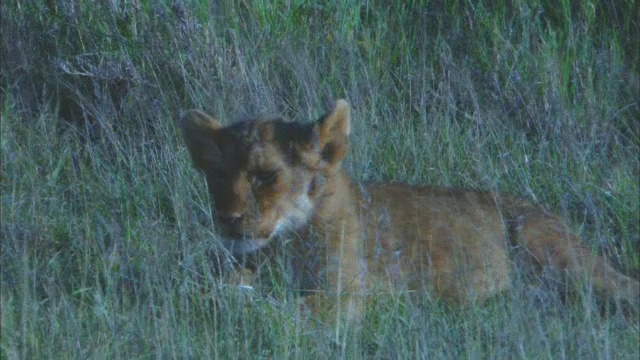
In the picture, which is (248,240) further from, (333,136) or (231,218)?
(333,136)

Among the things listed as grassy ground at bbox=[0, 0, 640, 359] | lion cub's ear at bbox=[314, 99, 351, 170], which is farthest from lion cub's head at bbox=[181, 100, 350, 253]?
grassy ground at bbox=[0, 0, 640, 359]

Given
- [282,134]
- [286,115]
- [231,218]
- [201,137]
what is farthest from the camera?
[286,115]

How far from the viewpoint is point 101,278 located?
5.51 m

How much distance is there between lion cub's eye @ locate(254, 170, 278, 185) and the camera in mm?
5240

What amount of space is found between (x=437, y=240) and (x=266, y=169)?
2.96ft

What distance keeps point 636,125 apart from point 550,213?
4.10 ft

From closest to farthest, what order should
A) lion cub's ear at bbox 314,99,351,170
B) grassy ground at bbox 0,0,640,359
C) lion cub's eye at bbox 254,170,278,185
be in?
1. grassy ground at bbox 0,0,640,359
2. lion cub's eye at bbox 254,170,278,185
3. lion cub's ear at bbox 314,99,351,170

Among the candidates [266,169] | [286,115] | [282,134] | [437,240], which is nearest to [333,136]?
[282,134]

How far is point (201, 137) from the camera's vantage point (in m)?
5.60

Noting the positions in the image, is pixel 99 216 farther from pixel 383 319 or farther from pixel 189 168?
pixel 383 319

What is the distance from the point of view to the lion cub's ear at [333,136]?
541 cm

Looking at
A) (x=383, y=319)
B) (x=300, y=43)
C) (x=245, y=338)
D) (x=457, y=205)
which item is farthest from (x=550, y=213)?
(x=300, y=43)

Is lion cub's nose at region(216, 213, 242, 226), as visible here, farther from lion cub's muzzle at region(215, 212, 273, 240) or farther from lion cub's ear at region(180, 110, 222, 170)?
lion cub's ear at region(180, 110, 222, 170)

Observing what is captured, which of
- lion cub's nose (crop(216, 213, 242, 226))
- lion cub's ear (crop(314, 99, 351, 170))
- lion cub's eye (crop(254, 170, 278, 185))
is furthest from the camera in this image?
lion cub's ear (crop(314, 99, 351, 170))
